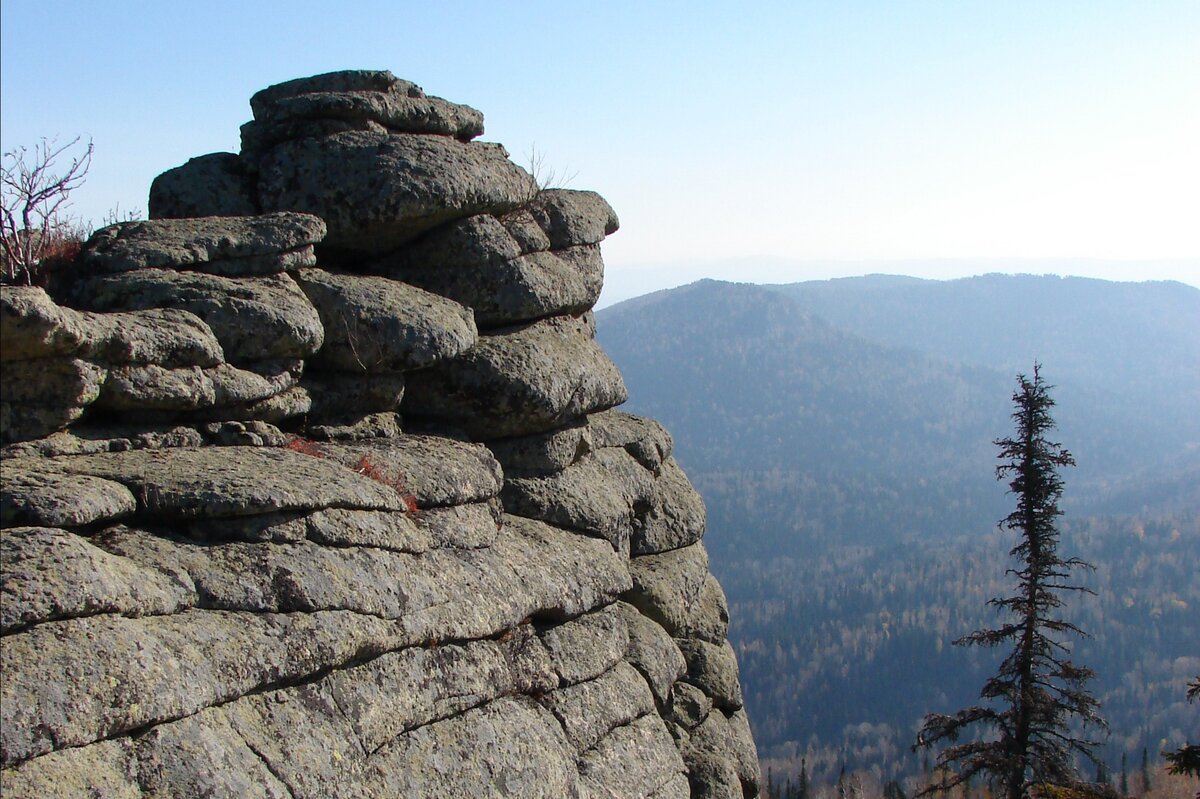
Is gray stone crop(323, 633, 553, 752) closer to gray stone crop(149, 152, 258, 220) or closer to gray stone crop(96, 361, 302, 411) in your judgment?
gray stone crop(96, 361, 302, 411)

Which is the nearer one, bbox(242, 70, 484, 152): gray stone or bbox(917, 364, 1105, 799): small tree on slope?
bbox(242, 70, 484, 152): gray stone

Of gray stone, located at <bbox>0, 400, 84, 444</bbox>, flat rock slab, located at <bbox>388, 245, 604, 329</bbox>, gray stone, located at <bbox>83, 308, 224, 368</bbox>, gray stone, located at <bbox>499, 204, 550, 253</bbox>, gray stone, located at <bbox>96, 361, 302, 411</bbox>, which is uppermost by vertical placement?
gray stone, located at <bbox>499, 204, 550, 253</bbox>

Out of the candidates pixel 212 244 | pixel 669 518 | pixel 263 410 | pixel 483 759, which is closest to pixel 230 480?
pixel 263 410

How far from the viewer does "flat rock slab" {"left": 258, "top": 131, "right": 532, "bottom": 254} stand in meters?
17.4

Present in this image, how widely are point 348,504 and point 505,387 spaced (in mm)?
4576

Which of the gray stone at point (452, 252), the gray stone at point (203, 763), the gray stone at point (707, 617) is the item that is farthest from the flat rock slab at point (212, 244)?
the gray stone at point (707, 617)

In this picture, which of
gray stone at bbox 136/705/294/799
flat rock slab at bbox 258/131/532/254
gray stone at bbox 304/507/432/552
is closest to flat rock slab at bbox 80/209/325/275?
flat rock slab at bbox 258/131/532/254

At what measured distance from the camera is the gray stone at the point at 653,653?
18.2 meters

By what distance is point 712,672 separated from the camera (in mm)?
20531

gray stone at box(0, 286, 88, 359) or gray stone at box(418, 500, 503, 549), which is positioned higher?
gray stone at box(0, 286, 88, 359)

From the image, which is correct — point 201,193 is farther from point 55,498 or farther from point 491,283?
point 55,498

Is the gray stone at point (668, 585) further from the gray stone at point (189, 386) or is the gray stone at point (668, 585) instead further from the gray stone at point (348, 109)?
the gray stone at point (348, 109)

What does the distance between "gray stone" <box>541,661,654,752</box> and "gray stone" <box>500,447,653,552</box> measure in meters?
2.52

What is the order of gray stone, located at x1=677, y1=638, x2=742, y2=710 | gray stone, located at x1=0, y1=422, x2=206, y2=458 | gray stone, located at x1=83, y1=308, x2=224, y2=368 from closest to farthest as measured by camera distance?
gray stone, located at x1=0, y1=422, x2=206, y2=458, gray stone, located at x1=83, y1=308, x2=224, y2=368, gray stone, located at x1=677, y1=638, x2=742, y2=710
